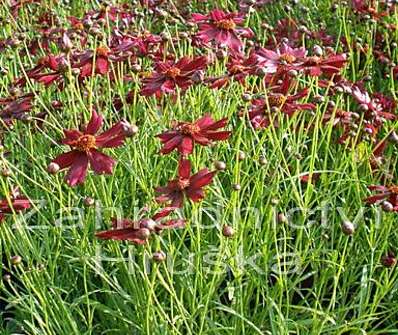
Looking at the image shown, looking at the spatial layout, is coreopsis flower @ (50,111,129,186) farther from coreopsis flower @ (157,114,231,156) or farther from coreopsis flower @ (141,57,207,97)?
coreopsis flower @ (141,57,207,97)

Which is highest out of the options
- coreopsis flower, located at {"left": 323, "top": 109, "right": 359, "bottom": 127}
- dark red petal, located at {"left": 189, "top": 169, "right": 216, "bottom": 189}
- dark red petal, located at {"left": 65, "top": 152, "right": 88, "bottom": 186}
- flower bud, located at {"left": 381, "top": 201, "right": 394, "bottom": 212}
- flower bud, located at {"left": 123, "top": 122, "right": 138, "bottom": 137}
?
flower bud, located at {"left": 123, "top": 122, "right": 138, "bottom": 137}

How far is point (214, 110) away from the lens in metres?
1.94

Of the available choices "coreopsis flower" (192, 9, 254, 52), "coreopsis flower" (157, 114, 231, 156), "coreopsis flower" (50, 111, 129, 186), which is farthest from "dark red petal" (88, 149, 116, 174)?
"coreopsis flower" (192, 9, 254, 52)

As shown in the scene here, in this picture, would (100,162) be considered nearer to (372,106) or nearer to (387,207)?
(387,207)

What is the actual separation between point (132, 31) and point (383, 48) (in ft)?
3.07

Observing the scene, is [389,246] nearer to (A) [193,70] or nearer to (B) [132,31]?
(A) [193,70]

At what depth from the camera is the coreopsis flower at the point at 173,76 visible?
1692 millimetres

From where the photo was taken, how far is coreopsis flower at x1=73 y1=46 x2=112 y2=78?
1802mm

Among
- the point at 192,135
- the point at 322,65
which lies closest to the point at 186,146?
the point at 192,135

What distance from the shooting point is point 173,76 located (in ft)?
5.64

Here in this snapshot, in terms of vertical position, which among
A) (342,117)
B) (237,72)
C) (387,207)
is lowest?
(342,117)

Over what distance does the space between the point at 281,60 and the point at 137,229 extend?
2.28 feet

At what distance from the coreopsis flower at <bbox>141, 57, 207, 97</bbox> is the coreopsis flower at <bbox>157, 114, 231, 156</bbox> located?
213 millimetres

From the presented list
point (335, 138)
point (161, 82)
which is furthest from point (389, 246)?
point (161, 82)
